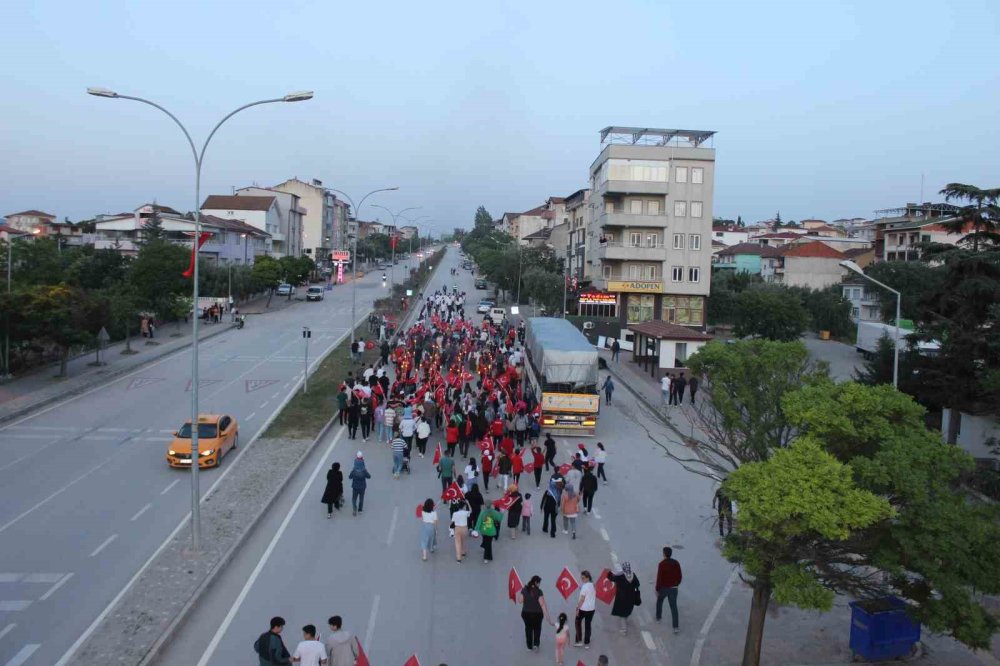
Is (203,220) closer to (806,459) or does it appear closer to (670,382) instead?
(670,382)

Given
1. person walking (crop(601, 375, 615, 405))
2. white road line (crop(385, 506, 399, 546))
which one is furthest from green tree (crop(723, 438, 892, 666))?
person walking (crop(601, 375, 615, 405))

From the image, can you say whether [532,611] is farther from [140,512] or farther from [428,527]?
[140,512]

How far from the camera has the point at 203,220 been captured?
73750mm

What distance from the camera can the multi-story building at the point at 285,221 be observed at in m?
97.6

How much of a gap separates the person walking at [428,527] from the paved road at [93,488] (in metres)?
4.78

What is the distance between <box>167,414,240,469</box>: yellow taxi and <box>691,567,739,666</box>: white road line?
1251cm

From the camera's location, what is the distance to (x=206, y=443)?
2045 centimetres

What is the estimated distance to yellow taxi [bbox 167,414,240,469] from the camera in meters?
20.2

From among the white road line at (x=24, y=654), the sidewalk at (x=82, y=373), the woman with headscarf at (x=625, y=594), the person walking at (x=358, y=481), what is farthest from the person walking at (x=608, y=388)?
the white road line at (x=24, y=654)

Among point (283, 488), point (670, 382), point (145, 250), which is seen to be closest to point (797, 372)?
point (283, 488)

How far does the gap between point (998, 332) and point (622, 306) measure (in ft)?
121

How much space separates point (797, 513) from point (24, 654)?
961 cm

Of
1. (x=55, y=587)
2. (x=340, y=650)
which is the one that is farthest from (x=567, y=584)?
(x=55, y=587)

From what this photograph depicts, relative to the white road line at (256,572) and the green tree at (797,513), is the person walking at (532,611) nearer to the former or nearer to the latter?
the green tree at (797,513)
